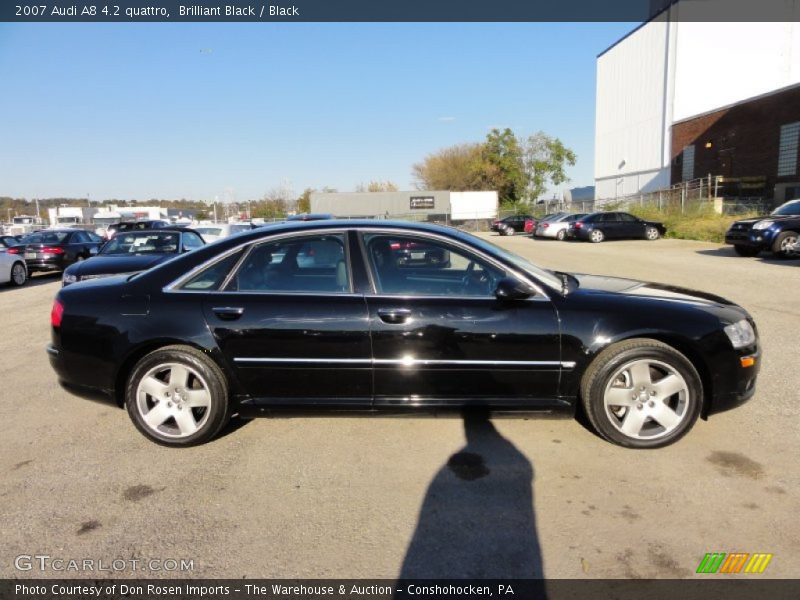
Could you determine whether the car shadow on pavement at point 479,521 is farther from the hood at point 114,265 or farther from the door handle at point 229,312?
the hood at point 114,265

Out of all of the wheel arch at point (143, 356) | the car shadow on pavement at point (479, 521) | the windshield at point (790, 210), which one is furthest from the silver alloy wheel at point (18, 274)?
the windshield at point (790, 210)

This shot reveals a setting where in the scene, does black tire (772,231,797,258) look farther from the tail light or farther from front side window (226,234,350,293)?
the tail light

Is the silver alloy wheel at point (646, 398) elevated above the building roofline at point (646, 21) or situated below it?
below

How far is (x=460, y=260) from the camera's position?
12.8 feet

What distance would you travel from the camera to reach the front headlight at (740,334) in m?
3.56

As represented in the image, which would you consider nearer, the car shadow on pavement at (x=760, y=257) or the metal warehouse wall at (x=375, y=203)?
the car shadow on pavement at (x=760, y=257)

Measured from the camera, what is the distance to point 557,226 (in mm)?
28781

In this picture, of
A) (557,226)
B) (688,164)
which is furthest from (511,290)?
(688,164)

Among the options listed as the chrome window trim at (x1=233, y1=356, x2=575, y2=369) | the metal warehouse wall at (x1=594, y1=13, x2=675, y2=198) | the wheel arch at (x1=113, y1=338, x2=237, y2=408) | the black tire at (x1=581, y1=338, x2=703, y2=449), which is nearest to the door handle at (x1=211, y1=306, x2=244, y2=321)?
the wheel arch at (x1=113, y1=338, x2=237, y2=408)

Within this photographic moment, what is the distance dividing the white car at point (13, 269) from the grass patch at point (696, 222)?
79.4ft

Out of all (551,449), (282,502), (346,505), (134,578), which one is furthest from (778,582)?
(134,578)

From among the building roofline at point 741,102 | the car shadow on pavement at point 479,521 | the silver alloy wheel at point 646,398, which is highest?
the building roofline at point 741,102

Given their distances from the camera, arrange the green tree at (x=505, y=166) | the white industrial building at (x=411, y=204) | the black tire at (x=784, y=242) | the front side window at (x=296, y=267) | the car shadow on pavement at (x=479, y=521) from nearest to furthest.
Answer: the car shadow on pavement at (x=479, y=521) → the front side window at (x=296, y=267) → the black tire at (x=784, y=242) → the white industrial building at (x=411, y=204) → the green tree at (x=505, y=166)

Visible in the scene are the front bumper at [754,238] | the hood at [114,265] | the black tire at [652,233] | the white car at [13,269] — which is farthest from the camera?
the black tire at [652,233]
